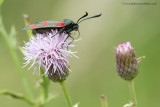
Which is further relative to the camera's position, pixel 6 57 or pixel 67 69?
pixel 6 57

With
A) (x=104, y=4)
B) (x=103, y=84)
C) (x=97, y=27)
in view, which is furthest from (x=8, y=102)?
(x=104, y=4)

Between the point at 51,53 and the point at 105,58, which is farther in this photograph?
the point at 105,58

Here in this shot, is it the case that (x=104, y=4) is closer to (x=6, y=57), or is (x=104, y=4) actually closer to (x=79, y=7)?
(x=79, y=7)

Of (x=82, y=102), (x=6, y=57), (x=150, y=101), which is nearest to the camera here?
(x=150, y=101)

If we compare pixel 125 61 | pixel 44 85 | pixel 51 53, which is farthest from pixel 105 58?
pixel 51 53

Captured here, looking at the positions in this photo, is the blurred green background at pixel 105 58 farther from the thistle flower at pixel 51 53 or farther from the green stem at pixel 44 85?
the thistle flower at pixel 51 53

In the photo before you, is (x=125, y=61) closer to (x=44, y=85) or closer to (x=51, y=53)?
(x=51, y=53)

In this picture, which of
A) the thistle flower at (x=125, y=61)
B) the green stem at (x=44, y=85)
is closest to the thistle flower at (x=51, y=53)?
the green stem at (x=44, y=85)
